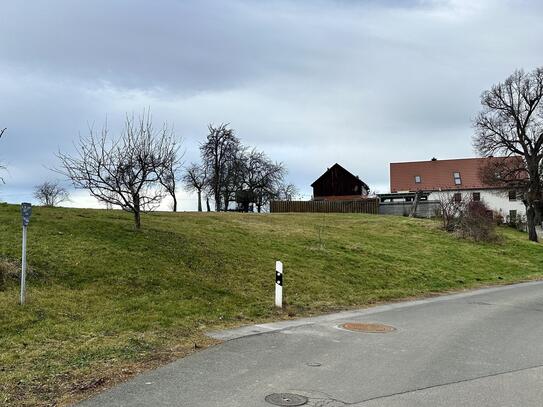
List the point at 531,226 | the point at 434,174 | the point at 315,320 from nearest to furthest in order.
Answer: the point at 315,320, the point at 531,226, the point at 434,174

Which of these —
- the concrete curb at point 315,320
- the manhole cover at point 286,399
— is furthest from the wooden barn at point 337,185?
the manhole cover at point 286,399

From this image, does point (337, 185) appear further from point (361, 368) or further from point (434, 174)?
point (361, 368)

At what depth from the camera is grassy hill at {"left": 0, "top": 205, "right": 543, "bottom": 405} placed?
7.74 m

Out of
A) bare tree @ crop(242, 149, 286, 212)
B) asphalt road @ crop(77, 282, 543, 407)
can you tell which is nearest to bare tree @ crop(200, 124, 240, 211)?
bare tree @ crop(242, 149, 286, 212)

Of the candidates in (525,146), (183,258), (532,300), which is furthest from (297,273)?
(525,146)

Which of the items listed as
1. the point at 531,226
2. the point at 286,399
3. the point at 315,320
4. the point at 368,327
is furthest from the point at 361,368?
the point at 531,226

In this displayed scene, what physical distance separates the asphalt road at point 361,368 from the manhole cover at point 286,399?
111mm

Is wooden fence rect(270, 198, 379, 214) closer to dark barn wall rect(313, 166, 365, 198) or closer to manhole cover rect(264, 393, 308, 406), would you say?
dark barn wall rect(313, 166, 365, 198)

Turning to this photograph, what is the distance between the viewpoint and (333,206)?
Result: 1972 inches

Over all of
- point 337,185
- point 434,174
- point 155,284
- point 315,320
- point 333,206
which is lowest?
point 315,320

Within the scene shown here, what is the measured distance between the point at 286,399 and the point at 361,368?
178cm

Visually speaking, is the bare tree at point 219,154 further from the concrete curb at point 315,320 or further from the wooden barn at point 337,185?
the concrete curb at point 315,320

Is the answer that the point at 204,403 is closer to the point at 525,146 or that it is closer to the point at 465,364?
the point at 465,364

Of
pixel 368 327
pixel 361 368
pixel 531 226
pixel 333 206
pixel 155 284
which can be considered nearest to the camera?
pixel 361 368
